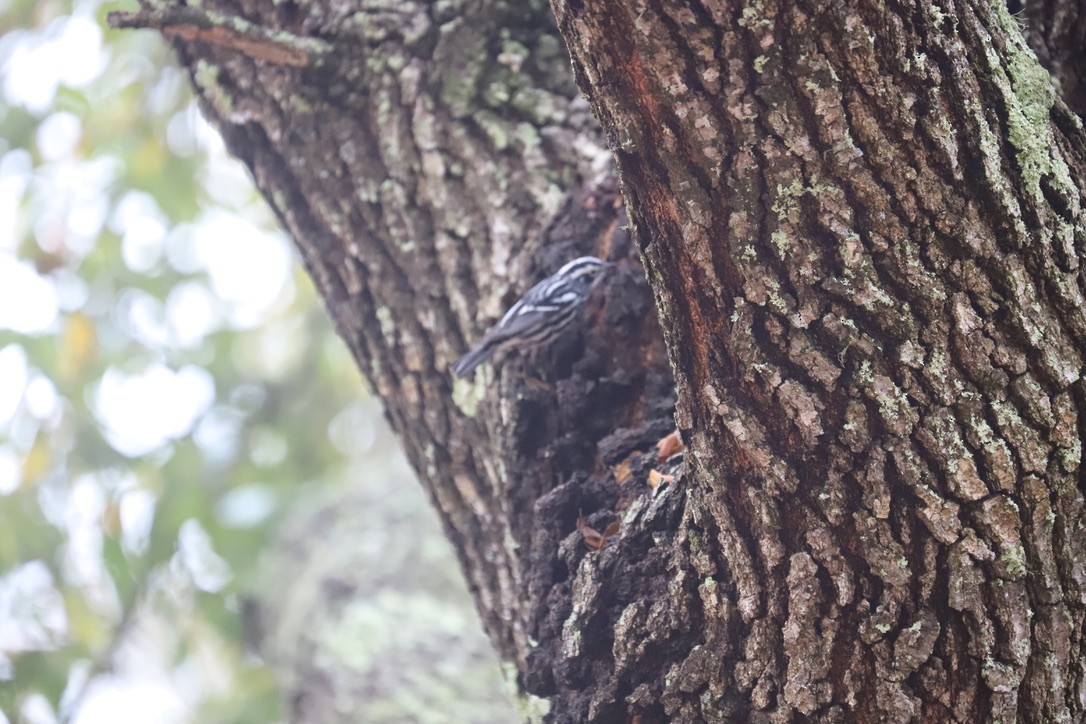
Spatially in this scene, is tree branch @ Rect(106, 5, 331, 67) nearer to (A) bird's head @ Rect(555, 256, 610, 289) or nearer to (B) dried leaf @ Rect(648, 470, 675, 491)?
(A) bird's head @ Rect(555, 256, 610, 289)

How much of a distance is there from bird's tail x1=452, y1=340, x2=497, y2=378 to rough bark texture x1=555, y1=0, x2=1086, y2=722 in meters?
0.62

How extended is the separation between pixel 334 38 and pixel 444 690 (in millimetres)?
2237

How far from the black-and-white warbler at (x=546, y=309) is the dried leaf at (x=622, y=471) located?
11.2 inches

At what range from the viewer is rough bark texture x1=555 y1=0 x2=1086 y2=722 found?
1220 mm

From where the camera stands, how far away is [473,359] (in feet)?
6.37

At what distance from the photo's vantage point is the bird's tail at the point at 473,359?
192 centimetres

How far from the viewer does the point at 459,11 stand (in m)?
1.99

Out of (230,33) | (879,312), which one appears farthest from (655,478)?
(230,33)

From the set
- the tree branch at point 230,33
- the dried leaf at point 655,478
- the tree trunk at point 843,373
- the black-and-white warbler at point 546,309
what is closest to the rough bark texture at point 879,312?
the tree trunk at point 843,373

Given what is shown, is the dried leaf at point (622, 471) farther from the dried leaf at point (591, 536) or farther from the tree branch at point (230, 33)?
the tree branch at point (230, 33)

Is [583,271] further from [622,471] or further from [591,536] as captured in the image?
[591,536]

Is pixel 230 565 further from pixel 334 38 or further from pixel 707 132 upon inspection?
pixel 707 132

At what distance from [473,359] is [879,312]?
874mm

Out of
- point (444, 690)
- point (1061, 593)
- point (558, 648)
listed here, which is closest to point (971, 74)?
point (1061, 593)
